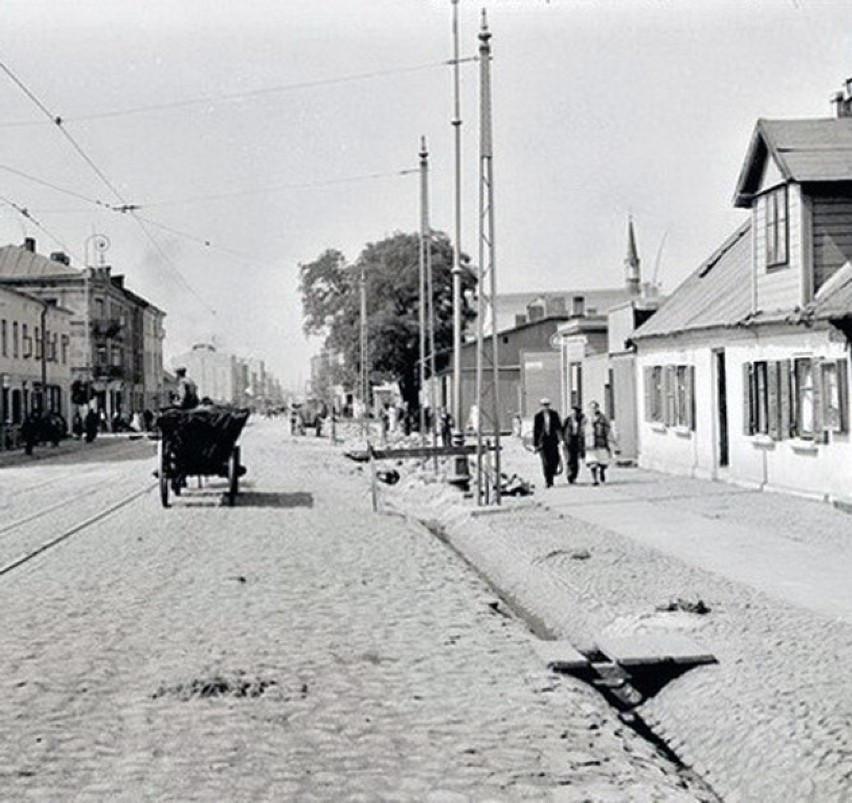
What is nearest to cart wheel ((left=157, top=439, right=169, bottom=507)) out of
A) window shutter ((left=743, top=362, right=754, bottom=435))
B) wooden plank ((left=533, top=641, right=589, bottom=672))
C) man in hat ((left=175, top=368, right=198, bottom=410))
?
man in hat ((left=175, top=368, right=198, bottom=410))

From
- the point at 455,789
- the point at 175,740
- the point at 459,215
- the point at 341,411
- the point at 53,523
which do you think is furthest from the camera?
the point at 341,411

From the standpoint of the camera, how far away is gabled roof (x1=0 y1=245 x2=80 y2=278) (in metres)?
81.4

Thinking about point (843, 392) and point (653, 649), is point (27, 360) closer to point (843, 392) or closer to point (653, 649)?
point (843, 392)

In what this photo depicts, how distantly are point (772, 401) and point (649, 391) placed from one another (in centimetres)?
760

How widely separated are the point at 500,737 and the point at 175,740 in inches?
61.4

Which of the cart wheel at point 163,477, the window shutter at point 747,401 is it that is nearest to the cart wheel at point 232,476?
the cart wheel at point 163,477

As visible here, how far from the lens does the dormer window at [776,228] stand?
19.4 metres

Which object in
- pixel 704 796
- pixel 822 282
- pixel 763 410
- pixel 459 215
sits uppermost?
pixel 459 215

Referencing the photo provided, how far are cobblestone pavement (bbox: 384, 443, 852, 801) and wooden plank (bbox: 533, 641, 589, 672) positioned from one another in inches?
15.9

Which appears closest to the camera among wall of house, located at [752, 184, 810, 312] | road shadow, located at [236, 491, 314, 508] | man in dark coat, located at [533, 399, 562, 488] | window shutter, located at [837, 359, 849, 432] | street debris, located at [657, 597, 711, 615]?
street debris, located at [657, 597, 711, 615]

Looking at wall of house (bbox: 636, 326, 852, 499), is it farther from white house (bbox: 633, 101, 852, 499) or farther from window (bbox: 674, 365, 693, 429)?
window (bbox: 674, 365, 693, 429)

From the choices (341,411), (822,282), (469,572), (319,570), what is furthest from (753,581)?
(341,411)

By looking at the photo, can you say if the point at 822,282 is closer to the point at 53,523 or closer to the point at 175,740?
the point at 53,523

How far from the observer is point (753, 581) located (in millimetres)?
11430
